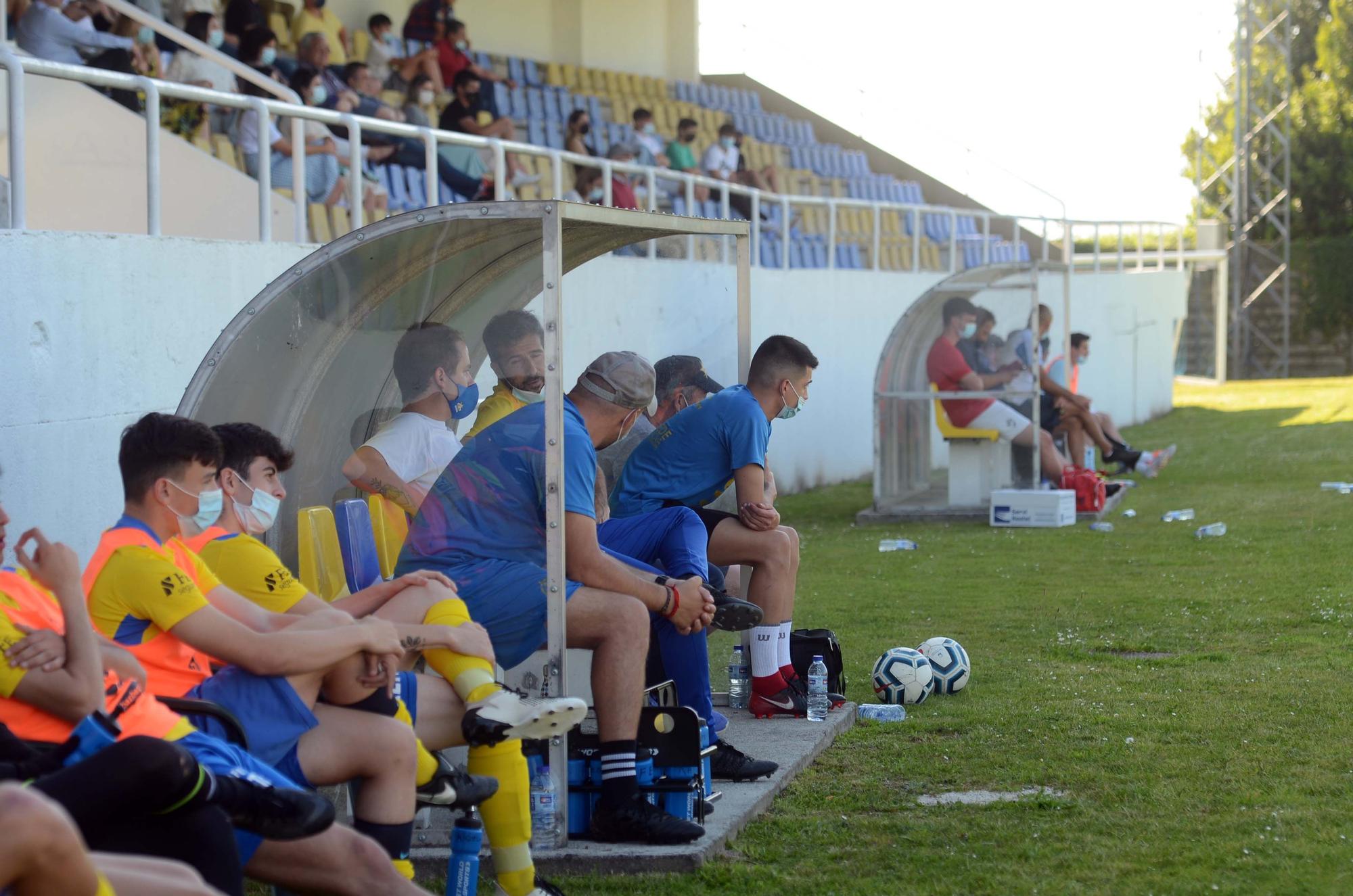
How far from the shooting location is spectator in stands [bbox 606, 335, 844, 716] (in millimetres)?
7027

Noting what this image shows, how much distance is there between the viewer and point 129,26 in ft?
36.6

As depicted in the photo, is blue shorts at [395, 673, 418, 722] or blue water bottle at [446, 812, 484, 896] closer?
blue water bottle at [446, 812, 484, 896]

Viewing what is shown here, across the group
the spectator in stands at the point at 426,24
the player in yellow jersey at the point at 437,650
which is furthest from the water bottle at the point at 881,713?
the spectator in stands at the point at 426,24

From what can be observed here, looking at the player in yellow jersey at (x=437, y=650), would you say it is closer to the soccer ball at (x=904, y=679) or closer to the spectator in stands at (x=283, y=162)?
→ the soccer ball at (x=904, y=679)

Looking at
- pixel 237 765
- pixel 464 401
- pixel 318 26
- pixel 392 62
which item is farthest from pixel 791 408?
pixel 392 62

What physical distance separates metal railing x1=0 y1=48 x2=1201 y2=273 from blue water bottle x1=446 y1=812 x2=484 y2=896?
10.9 feet

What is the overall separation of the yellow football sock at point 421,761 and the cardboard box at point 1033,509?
10.1 metres

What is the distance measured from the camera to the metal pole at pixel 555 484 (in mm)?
5082

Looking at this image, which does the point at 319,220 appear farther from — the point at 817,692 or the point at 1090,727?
the point at 1090,727

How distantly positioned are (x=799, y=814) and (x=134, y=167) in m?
4.31

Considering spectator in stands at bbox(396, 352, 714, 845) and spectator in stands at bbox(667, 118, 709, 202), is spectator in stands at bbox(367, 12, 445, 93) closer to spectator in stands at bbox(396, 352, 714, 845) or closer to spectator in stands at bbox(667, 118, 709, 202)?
spectator in stands at bbox(667, 118, 709, 202)

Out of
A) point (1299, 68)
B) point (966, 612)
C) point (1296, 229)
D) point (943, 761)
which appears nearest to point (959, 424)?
point (966, 612)

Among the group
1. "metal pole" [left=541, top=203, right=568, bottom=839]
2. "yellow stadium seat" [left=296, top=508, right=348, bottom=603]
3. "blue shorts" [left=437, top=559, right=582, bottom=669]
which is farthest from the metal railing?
"blue shorts" [left=437, top=559, right=582, bottom=669]

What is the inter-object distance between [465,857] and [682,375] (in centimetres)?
347
